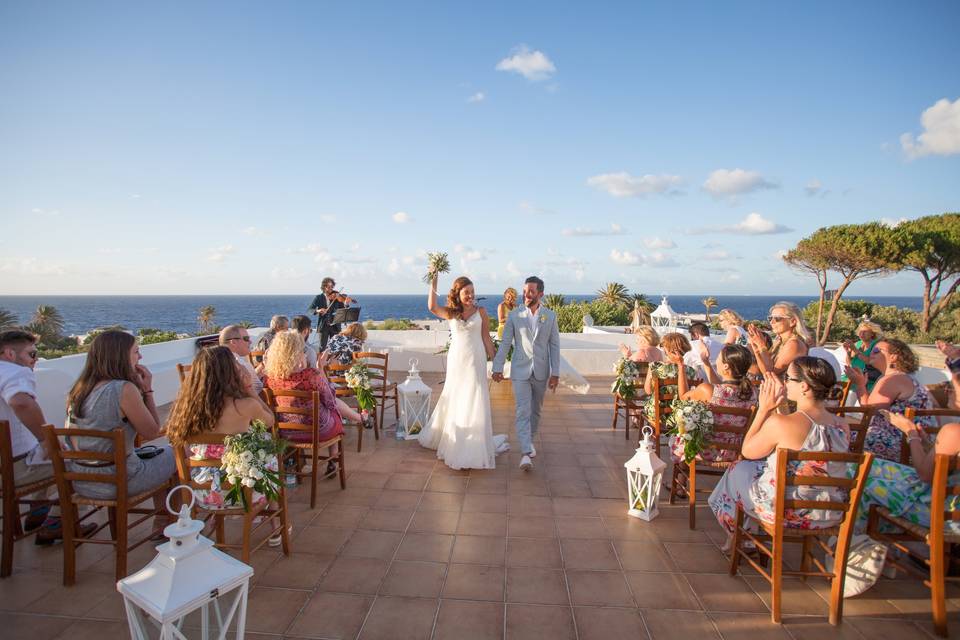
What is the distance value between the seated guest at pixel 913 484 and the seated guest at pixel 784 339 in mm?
1559

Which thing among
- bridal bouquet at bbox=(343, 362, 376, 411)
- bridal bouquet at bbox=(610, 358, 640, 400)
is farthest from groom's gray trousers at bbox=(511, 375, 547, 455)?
bridal bouquet at bbox=(343, 362, 376, 411)

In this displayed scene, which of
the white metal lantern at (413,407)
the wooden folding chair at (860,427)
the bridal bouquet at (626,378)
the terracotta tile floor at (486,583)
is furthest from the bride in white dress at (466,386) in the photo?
the wooden folding chair at (860,427)

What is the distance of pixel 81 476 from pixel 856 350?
287 inches

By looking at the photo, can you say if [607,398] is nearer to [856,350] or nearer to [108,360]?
[856,350]

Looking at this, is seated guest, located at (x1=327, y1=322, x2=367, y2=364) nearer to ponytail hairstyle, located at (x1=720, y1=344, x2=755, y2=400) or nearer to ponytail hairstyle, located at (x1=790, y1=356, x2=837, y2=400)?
ponytail hairstyle, located at (x1=720, y1=344, x2=755, y2=400)

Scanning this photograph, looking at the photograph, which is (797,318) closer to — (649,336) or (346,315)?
(649,336)

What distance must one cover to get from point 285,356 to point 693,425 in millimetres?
3104

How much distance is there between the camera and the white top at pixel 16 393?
2.96 m

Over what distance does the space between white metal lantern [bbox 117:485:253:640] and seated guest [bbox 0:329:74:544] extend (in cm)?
197

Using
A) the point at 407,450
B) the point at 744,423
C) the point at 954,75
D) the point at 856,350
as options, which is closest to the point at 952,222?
the point at 954,75

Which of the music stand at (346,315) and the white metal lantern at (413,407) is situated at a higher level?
the music stand at (346,315)

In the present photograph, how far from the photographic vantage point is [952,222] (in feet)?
62.1

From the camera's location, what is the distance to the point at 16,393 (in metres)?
2.95

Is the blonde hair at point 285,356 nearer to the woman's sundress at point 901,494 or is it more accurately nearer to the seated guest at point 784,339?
the woman's sundress at point 901,494
